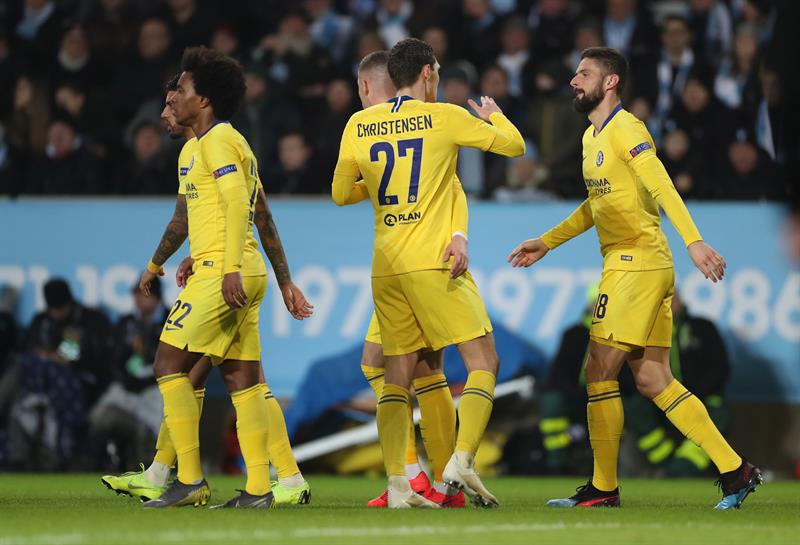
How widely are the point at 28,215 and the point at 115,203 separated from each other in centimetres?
72

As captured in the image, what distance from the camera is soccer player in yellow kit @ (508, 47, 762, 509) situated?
316 inches

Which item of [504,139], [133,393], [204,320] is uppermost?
[504,139]

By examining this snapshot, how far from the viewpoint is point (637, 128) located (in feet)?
26.6

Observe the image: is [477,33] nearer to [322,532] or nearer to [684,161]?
[684,161]

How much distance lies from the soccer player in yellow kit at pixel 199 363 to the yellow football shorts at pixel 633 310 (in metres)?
1.52

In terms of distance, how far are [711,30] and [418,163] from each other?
8223 mm

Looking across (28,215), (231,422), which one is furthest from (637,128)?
(28,215)

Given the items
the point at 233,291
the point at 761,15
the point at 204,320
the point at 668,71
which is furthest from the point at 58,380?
the point at 761,15

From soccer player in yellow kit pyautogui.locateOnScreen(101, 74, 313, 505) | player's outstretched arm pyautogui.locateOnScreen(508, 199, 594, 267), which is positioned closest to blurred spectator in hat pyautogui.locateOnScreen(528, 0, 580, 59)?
player's outstretched arm pyautogui.locateOnScreen(508, 199, 594, 267)

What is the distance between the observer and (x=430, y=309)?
24.7 feet

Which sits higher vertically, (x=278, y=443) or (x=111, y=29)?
(x=111, y=29)

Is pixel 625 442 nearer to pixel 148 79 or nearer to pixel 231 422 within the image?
pixel 231 422

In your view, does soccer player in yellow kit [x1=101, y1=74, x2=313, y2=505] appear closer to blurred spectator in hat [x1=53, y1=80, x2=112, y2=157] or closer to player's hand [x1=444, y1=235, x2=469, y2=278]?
player's hand [x1=444, y1=235, x2=469, y2=278]

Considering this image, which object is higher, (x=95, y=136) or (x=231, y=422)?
(x=95, y=136)
